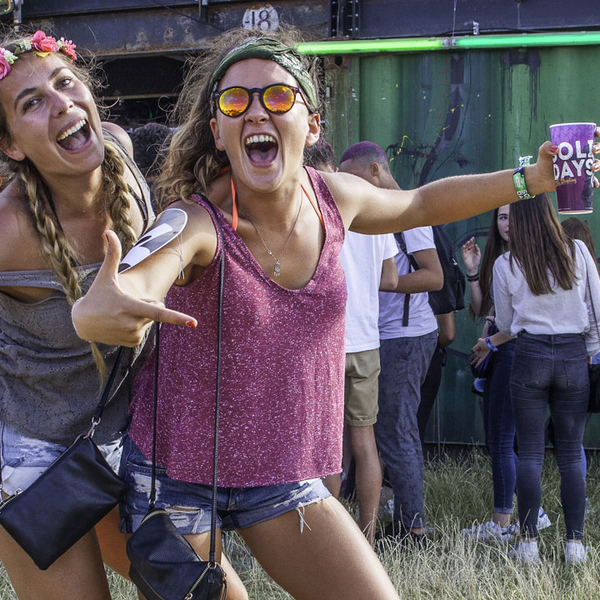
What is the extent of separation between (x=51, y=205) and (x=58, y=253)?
0.22 metres

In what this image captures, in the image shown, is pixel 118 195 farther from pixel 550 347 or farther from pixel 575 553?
pixel 575 553

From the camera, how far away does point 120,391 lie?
254 cm

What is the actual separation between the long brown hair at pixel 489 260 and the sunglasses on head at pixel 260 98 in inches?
111

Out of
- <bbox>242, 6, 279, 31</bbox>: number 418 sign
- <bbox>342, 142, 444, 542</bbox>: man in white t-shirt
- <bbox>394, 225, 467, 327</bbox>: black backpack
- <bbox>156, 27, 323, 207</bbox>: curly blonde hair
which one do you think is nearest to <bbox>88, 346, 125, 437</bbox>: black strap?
<bbox>156, 27, 323, 207</bbox>: curly blonde hair

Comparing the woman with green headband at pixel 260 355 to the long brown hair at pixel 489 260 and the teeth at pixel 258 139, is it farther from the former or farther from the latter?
the long brown hair at pixel 489 260

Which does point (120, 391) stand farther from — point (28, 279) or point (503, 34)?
point (503, 34)

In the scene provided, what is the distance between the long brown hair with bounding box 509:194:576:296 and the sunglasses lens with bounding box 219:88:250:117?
2437mm

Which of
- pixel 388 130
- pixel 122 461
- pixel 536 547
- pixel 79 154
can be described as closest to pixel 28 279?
pixel 79 154

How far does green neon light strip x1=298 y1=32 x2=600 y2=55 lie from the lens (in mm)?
5574

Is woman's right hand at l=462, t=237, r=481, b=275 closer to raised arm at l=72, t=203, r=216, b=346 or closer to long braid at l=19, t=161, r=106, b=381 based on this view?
long braid at l=19, t=161, r=106, b=381

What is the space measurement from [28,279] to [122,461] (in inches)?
23.4

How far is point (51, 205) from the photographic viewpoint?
2516 mm

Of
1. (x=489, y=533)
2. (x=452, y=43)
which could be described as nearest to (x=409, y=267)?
(x=489, y=533)

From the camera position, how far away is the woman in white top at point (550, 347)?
14.0 ft
